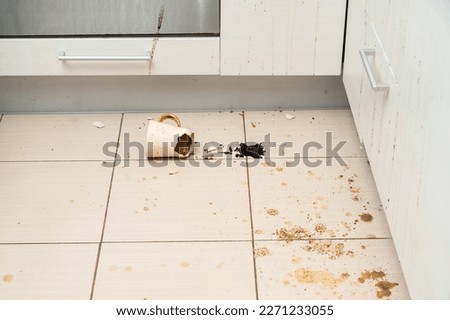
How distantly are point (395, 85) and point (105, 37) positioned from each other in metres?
0.99

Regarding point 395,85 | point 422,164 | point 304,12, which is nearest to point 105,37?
point 304,12

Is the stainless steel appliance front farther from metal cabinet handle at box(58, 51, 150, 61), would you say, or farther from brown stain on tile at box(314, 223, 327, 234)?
brown stain on tile at box(314, 223, 327, 234)

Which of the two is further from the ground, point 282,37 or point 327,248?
point 282,37

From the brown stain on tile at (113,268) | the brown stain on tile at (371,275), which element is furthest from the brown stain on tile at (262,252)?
the brown stain on tile at (113,268)

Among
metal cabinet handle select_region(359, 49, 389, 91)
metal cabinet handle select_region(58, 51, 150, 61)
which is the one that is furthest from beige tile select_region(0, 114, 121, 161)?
metal cabinet handle select_region(359, 49, 389, 91)

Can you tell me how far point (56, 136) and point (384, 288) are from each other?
3.87 ft

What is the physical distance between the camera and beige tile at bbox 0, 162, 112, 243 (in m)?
2.12

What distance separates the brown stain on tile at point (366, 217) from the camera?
216 centimetres

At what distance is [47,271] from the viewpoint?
1.98 metres

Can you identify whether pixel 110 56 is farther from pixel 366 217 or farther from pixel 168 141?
pixel 366 217

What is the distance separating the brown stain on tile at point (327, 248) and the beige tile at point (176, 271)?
16 cm

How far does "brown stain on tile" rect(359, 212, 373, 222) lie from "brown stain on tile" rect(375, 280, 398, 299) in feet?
0.83

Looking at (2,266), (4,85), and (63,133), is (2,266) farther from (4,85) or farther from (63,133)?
(4,85)

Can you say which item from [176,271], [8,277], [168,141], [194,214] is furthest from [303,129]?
[8,277]
